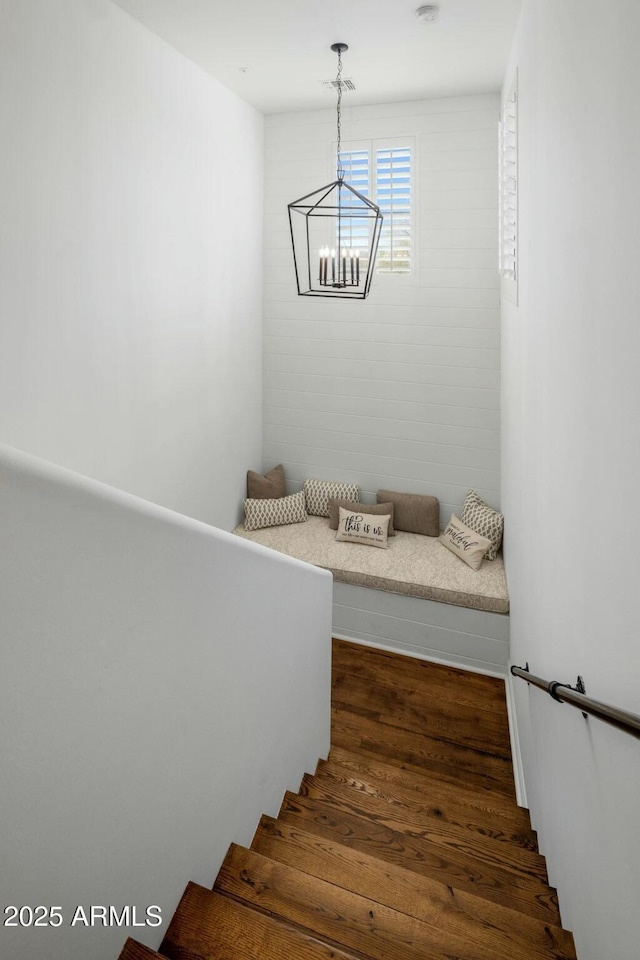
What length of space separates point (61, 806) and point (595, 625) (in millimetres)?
1017

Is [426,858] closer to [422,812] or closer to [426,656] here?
[422,812]

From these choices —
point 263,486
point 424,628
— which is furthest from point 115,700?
point 263,486

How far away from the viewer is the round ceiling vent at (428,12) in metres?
3.02

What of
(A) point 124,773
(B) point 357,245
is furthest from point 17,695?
(B) point 357,245

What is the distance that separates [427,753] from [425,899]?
1.42 meters

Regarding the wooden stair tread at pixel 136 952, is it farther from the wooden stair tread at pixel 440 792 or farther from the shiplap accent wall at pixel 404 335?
the shiplap accent wall at pixel 404 335

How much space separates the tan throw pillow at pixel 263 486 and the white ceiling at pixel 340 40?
2793 mm

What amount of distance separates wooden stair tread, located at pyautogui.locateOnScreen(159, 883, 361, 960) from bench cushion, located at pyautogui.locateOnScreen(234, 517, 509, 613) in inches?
110

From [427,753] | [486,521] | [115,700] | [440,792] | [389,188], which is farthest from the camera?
[389,188]

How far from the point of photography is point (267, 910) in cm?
157

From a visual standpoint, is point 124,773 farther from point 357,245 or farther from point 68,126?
point 357,245

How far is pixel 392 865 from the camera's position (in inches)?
77.1

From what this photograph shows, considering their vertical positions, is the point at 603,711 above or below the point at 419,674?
above

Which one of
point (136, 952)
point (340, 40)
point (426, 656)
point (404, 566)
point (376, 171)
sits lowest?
point (426, 656)
